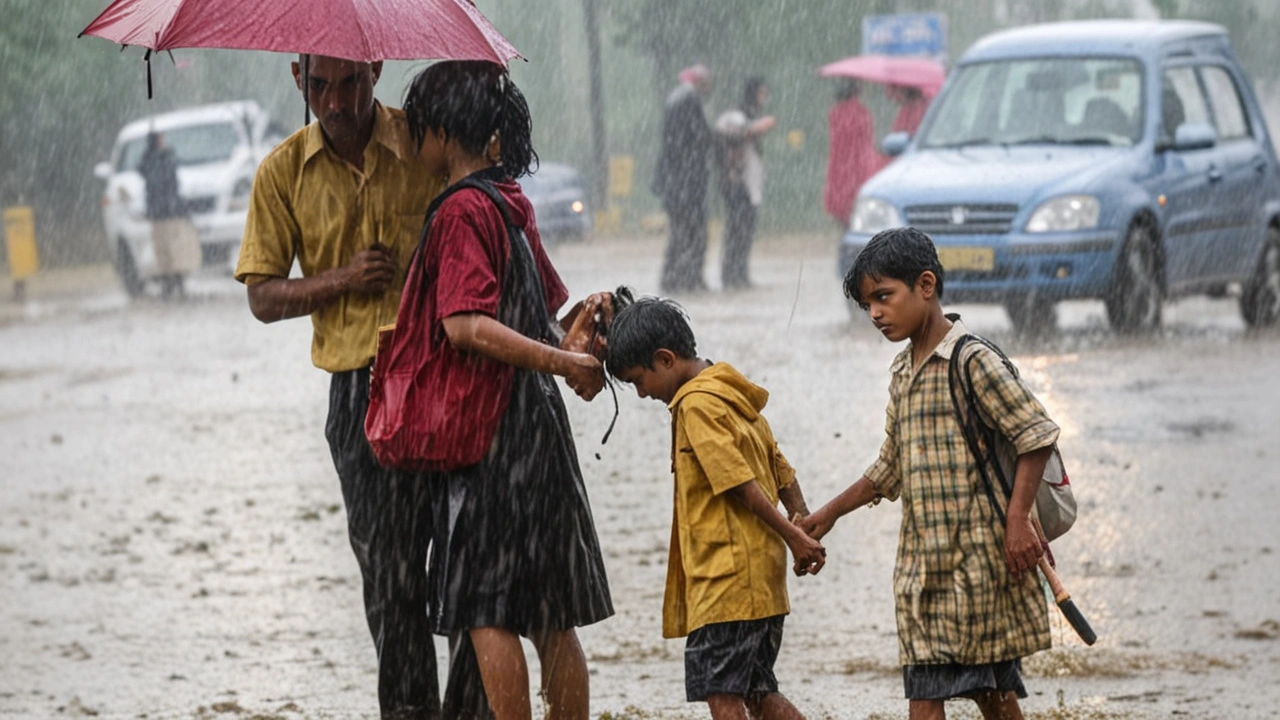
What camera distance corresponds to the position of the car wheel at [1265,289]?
14.8m

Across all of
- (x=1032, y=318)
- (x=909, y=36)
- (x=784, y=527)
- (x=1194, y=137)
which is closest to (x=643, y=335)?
(x=784, y=527)

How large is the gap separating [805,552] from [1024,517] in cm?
47

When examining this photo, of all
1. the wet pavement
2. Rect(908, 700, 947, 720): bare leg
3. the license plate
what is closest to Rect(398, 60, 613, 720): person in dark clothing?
Rect(908, 700, 947, 720): bare leg

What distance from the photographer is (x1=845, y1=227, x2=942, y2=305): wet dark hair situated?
4.08 metres

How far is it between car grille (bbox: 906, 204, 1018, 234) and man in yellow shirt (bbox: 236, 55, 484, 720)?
8.58 m

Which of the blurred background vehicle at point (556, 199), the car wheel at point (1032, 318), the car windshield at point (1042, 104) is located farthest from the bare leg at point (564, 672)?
the blurred background vehicle at point (556, 199)

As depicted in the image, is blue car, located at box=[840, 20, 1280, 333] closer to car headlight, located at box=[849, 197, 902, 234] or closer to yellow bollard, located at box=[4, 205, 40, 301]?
car headlight, located at box=[849, 197, 902, 234]

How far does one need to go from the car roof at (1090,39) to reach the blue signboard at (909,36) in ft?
41.9

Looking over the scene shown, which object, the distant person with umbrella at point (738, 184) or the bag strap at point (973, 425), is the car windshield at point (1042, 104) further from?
the bag strap at point (973, 425)

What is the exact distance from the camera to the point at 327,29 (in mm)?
4301

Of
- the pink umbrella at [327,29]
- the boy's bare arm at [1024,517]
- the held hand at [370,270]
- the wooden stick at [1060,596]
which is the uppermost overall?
the pink umbrella at [327,29]

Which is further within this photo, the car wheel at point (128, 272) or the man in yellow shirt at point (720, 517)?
the car wheel at point (128, 272)

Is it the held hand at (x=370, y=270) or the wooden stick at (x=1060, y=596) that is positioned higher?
the held hand at (x=370, y=270)

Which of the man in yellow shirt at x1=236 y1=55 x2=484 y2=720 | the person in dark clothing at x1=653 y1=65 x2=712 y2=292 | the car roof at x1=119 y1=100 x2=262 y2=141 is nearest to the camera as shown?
the man in yellow shirt at x1=236 y1=55 x2=484 y2=720
